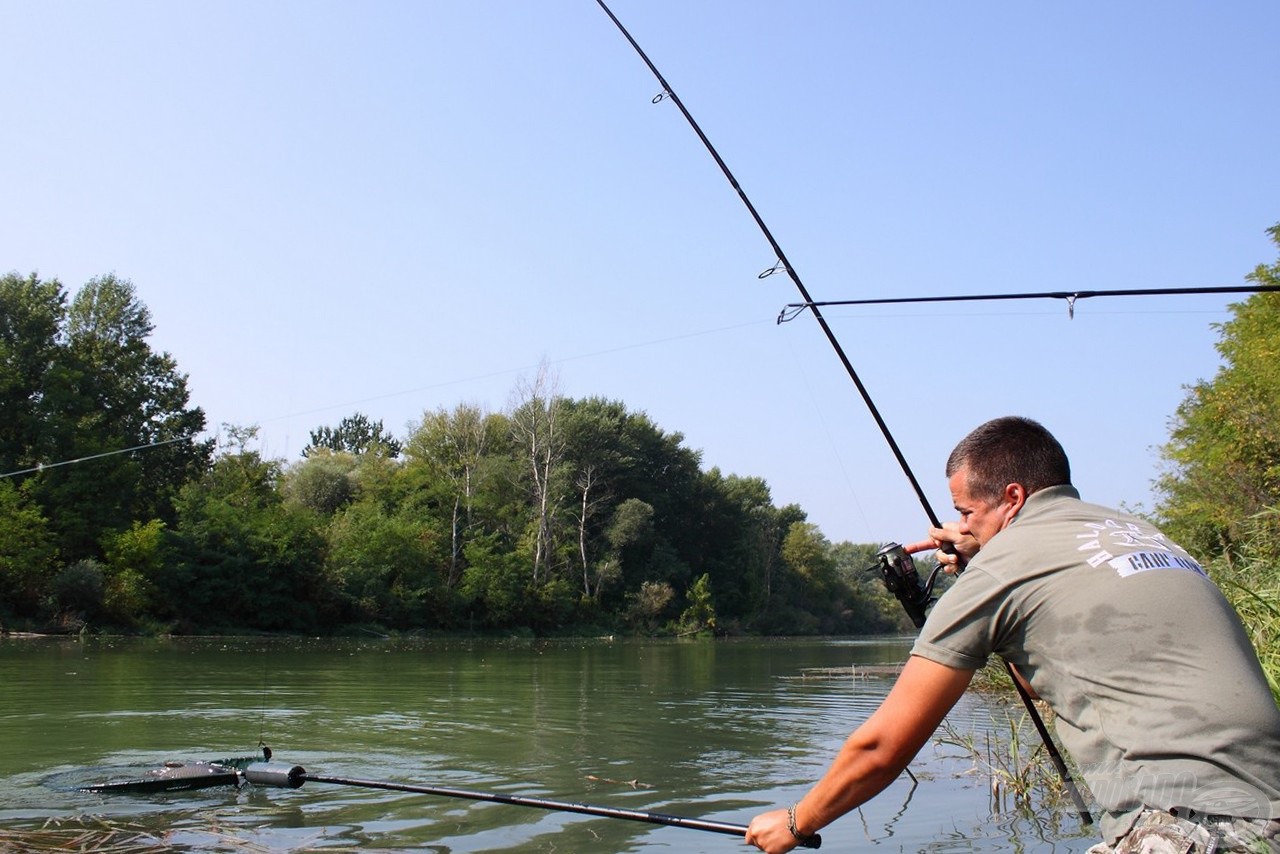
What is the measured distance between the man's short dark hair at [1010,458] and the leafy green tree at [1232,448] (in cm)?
2482

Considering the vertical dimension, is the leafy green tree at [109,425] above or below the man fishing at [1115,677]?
above

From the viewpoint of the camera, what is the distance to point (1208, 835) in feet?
8.18

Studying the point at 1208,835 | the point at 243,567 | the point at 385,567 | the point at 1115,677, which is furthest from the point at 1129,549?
the point at 385,567

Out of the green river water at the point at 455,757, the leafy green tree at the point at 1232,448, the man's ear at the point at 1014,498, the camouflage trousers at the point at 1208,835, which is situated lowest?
the green river water at the point at 455,757

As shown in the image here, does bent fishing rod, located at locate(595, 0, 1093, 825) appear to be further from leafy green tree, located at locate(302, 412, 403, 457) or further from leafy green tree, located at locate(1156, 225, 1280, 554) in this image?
leafy green tree, located at locate(302, 412, 403, 457)

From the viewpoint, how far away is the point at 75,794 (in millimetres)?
8242

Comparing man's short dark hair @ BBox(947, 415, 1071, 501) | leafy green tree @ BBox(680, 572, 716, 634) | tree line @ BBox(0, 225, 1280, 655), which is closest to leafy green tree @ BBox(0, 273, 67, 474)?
tree line @ BBox(0, 225, 1280, 655)

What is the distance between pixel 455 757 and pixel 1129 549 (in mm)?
9247

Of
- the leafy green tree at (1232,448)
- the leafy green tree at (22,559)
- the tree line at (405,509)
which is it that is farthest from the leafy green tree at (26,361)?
the leafy green tree at (1232,448)

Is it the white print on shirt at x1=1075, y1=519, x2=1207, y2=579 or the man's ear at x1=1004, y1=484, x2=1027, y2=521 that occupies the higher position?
the man's ear at x1=1004, y1=484, x2=1027, y2=521

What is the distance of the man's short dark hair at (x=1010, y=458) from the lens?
3.05 metres

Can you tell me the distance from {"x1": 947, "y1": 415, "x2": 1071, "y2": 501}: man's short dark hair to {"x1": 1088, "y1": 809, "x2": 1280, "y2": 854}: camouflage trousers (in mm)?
890

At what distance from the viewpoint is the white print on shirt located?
2.65 meters

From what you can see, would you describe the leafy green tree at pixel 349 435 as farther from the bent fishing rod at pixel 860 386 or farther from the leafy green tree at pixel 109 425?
the bent fishing rod at pixel 860 386
